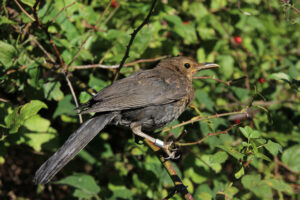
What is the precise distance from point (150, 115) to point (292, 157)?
1.55 meters

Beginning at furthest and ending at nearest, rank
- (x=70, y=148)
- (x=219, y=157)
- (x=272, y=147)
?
(x=70, y=148), (x=219, y=157), (x=272, y=147)

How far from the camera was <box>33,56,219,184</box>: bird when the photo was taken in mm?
3286

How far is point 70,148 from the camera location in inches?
118

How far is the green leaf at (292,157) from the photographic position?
3.56m

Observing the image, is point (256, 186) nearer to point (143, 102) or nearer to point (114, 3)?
point (143, 102)

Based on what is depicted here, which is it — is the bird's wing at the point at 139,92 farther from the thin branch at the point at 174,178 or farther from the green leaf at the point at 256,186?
the green leaf at the point at 256,186

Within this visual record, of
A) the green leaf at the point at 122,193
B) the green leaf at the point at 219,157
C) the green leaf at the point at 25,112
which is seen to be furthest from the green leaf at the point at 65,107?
the green leaf at the point at 219,157

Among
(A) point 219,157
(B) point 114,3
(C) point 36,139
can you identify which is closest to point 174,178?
(A) point 219,157

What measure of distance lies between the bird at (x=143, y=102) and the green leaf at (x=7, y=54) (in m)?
0.83

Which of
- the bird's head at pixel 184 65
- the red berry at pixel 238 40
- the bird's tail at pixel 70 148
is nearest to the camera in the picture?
the bird's tail at pixel 70 148

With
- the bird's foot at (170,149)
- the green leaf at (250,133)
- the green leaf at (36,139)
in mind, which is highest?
the green leaf at (250,133)

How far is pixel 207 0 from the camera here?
4797mm

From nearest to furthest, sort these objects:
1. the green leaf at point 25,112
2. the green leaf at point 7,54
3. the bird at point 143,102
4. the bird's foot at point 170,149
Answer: the green leaf at point 25,112 < the green leaf at point 7,54 < the bird at point 143,102 < the bird's foot at point 170,149

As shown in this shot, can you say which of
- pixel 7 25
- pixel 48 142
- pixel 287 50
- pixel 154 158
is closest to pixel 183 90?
pixel 154 158
